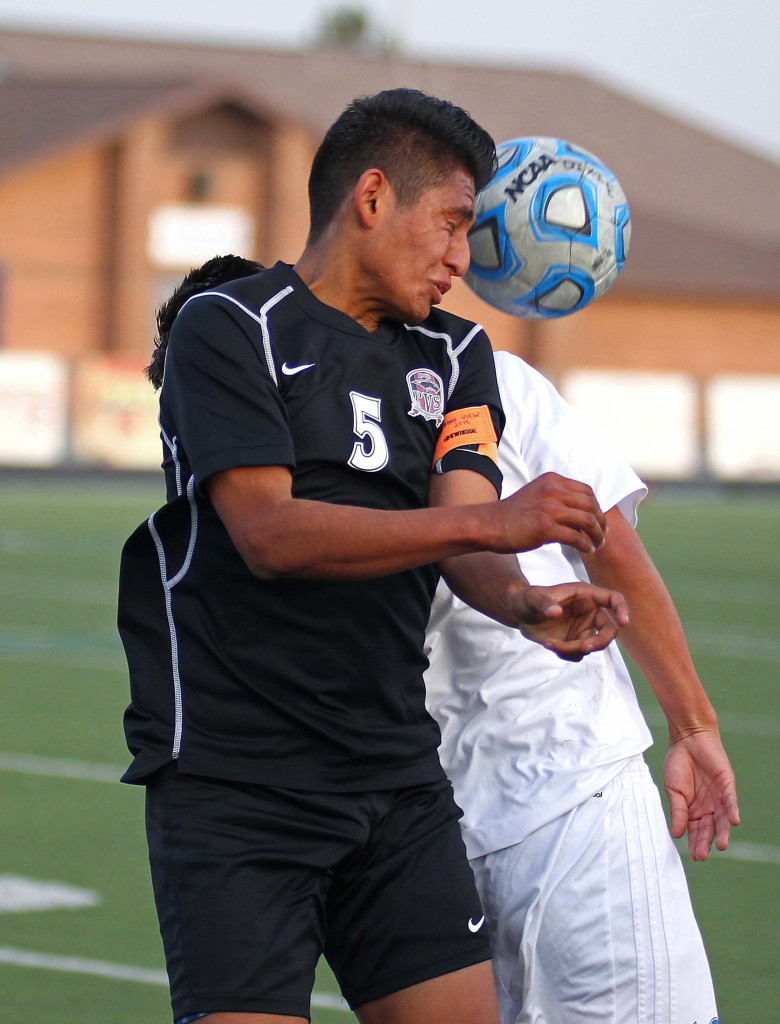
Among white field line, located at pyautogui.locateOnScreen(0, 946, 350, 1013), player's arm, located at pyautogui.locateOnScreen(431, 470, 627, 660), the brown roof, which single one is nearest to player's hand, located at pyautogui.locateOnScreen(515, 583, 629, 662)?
player's arm, located at pyautogui.locateOnScreen(431, 470, 627, 660)

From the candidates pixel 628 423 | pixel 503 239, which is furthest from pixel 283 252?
pixel 503 239

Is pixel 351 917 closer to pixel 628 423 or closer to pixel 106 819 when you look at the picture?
pixel 106 819

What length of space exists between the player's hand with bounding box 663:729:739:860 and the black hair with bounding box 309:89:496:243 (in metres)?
1.14

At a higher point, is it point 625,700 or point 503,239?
point 503,239

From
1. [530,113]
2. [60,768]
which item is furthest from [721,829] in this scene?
[530,113]

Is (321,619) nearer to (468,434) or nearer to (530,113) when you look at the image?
(468,434)

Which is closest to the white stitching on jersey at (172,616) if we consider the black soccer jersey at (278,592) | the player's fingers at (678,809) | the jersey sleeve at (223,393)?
the black soccer jersey at (278,592)

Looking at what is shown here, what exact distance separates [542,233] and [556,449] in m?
0.50

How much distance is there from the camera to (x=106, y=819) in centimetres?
732

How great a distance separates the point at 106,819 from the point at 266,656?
4659 mm

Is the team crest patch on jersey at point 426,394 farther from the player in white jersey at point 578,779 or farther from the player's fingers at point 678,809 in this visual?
Result: the player's fingers at point 678,809

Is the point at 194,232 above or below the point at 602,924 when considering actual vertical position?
above

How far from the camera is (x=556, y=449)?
341 cm

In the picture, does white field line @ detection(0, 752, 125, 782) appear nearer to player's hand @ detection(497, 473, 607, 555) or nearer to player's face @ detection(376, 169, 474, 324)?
player's face @ detection(376, 169, 474, 324)
